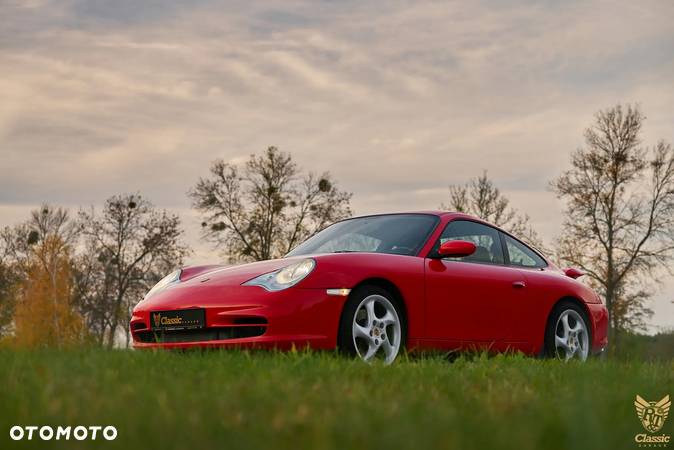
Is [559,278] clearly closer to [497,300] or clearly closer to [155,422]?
[497,300]

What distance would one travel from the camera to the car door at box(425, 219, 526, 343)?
23.9 ft

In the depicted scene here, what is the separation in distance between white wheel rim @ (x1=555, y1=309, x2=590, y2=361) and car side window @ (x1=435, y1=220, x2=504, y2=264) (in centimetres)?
103

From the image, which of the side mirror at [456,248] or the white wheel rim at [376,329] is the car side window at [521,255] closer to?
the side mirror at [456,248]

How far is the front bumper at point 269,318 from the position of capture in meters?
6.34

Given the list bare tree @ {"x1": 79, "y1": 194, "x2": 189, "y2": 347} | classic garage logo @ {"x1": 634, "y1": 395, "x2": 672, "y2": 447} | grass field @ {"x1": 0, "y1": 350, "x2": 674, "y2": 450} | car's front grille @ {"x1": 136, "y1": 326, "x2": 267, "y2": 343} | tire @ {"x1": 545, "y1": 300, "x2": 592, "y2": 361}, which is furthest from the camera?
bare tree @ {"x1": 79, "y1": 194, "x2": 189, "y2": 347}

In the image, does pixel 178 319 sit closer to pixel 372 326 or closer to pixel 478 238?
pixel 372 326

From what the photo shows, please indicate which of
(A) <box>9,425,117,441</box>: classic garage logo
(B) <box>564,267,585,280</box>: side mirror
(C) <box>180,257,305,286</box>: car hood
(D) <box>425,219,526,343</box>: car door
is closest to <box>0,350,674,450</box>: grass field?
(A) <box>9,425,117,441</box>: classic garage logo

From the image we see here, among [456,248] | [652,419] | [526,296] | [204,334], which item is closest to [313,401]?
[652,419]

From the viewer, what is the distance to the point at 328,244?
818cm

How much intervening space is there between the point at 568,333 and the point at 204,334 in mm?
4101

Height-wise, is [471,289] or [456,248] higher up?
[456,248]

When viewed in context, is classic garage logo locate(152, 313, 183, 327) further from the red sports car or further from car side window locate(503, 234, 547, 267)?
car side window locate(503, 234, 547, 267)

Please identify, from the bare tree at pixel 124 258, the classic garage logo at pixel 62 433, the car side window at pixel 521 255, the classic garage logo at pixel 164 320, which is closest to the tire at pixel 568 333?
the car side window at pixel 521 255

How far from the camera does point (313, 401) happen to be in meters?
3.49
